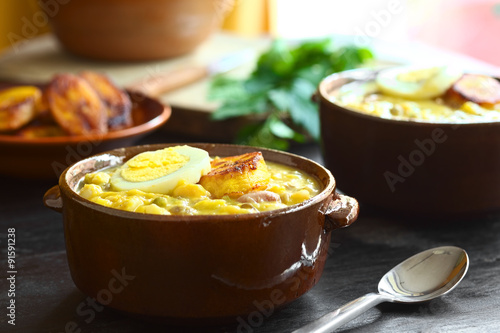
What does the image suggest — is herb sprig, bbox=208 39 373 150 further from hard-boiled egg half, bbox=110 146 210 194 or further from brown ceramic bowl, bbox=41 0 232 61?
hard-boiled egg half, bbox=110 146 210 194

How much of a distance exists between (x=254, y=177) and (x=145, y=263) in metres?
0.29

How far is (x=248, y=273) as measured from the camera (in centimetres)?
119

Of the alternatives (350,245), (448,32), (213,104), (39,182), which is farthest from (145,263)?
(448,32)

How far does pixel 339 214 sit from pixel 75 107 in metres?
1.06

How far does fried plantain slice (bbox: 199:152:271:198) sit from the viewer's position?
52.2 inches

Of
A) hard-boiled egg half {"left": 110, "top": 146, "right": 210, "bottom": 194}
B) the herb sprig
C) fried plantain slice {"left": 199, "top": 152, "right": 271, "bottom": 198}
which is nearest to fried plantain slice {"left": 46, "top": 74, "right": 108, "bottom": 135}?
the herb sprig

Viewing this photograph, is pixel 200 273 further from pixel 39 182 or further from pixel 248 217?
pixel 39 182

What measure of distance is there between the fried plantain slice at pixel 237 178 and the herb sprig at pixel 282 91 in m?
0.82

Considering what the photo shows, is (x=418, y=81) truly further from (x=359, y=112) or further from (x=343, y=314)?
(x=343, y=314)

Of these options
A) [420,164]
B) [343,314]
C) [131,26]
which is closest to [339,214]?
[343,314]

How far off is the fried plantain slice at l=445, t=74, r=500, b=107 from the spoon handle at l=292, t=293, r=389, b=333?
723mm

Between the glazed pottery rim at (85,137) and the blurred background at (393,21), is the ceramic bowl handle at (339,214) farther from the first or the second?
the blurred background at (393,21)

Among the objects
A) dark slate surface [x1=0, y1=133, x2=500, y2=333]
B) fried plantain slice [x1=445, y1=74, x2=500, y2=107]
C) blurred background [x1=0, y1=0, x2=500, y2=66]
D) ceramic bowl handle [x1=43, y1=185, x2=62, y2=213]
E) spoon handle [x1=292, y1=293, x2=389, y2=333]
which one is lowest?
blurred background [x1=0, y1=0, x2=500, y2=66]

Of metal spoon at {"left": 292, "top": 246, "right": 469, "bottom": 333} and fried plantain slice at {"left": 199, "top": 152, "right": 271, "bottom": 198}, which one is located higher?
fried plantain slice at {"left": 199, "top": 152, "right": 271, "bottom": 198}
